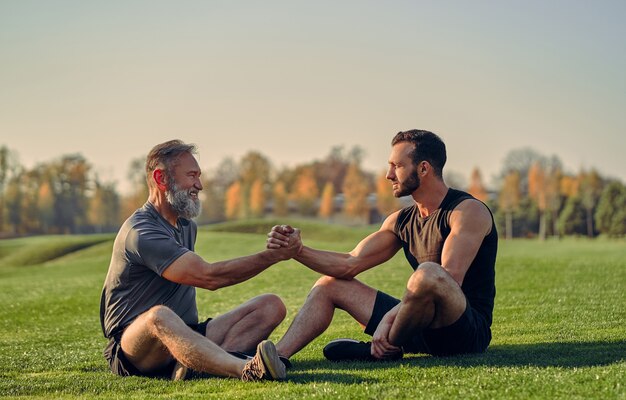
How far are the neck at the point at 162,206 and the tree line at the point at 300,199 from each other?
65.8 m

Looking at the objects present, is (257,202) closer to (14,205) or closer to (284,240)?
(14,205)

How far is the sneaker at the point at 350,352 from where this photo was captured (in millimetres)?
7644

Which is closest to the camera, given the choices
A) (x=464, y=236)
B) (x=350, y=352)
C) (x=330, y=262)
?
(x=464, y=236)

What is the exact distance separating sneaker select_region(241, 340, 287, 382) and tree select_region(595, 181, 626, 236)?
66.1m

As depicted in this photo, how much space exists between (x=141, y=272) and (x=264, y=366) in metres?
1.58

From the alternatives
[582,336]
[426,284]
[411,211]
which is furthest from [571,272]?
[426,284]

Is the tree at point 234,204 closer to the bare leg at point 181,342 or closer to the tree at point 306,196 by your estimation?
the tree at point 306,196

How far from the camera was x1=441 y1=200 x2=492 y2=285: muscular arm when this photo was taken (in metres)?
7.29

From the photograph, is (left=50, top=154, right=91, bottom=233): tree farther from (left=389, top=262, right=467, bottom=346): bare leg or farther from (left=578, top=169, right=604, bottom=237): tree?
(left=389, top=262, right=467, bottom=346): bare leg

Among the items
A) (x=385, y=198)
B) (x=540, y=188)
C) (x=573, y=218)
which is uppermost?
(x=540, y=188)

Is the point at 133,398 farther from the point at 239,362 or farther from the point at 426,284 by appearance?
the point at 426,284

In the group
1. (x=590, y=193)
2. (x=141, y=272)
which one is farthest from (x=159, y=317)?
(x=590, y=193)

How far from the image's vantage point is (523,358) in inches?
292

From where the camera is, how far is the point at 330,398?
19.6 feet
